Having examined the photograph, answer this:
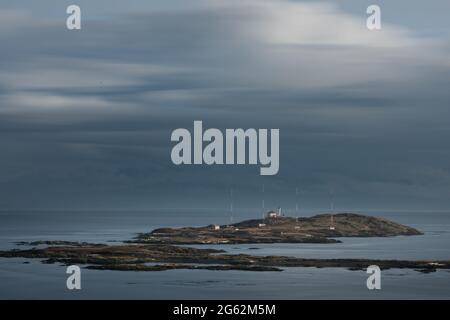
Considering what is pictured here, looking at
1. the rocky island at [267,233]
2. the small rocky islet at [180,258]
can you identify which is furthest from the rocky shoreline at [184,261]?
the rocky island at [267,233]

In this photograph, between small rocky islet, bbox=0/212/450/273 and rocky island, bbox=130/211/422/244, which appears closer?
small rocky islet, bbox=0/212/450/273

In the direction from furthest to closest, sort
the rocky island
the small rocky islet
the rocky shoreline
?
1. the rocky island
2. the small rocky islet
3. the rocky shoreline

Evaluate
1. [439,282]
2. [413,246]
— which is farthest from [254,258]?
[413,246]

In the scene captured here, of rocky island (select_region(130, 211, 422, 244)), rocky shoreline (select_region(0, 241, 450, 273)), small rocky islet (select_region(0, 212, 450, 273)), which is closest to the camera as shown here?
rocky shoreline (select_region(0, 241, 450, 273))

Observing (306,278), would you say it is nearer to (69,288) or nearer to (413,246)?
(69,288)

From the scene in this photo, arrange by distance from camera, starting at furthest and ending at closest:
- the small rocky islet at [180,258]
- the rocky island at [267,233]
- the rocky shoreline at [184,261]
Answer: the rocky island at [267,233]
the small rocky islet at [180,258]
the rocky shoreline at [184,261]

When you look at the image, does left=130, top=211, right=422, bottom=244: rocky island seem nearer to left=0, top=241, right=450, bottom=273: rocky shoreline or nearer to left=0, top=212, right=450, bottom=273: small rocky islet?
left=0, top=212, right=450, bottom=273: small rocky islet

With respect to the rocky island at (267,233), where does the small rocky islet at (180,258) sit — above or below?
below

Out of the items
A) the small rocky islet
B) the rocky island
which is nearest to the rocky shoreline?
the small rocky islet

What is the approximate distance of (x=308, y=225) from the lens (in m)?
195

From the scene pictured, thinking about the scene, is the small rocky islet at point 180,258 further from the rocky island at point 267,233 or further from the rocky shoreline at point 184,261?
the rocky island at point 267,233
